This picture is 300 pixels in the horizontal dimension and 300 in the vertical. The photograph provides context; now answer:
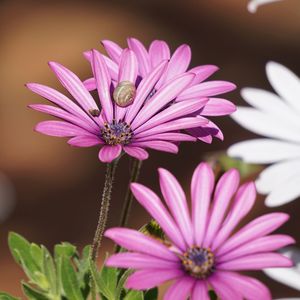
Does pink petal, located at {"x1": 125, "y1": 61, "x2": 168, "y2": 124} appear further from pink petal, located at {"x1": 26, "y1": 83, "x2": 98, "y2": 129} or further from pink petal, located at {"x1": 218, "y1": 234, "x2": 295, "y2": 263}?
pink petal, located at {"x1": 218, "y1": 234, "x2": 295, "y2": 263}

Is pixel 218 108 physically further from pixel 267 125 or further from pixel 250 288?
pixel 267 125

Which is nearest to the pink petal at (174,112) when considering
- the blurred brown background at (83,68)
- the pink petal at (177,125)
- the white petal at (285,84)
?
the pink petal at (177,125)

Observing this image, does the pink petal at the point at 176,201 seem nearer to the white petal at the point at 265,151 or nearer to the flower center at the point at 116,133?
the flower center at the point at 116,133

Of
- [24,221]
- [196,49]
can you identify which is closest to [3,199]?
[24,221]

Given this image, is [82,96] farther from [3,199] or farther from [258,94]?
[3,199]

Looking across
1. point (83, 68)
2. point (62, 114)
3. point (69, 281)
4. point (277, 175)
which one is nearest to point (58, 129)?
point (62, 114)
